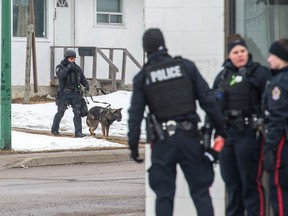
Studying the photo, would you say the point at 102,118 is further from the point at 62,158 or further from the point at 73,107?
the point at 62,158

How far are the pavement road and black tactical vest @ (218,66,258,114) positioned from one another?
3750 millimetres

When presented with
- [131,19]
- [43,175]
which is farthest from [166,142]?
[131,19]

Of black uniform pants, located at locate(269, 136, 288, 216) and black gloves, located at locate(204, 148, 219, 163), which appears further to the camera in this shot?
black gloves, located at locate(204, 148, 219, 163)

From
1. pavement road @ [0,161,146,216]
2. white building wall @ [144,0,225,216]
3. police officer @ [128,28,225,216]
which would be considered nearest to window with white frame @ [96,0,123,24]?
pavement road @ [0,161,146,216]

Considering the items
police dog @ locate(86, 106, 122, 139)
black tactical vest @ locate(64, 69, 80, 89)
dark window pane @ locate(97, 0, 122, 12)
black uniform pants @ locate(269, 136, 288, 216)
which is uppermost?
dark window pane @ locate(97, 0, 122, 12)

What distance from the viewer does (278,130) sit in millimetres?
8031

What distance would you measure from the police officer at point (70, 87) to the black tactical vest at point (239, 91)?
13828 millimetres

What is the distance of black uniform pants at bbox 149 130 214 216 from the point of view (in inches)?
329

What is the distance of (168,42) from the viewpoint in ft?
32.2

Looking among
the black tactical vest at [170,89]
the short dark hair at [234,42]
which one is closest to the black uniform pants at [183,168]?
the black tactical vest at [170,89]

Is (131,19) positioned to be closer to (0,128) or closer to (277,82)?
(0,128)

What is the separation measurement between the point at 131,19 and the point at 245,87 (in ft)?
77.8

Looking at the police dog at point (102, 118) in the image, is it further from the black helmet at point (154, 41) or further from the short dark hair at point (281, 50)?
the short dark hair at point (281, 50)

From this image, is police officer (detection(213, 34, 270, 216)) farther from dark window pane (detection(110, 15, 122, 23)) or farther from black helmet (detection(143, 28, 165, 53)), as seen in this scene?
dark window pane (detection(110, 15, 122, 23))
